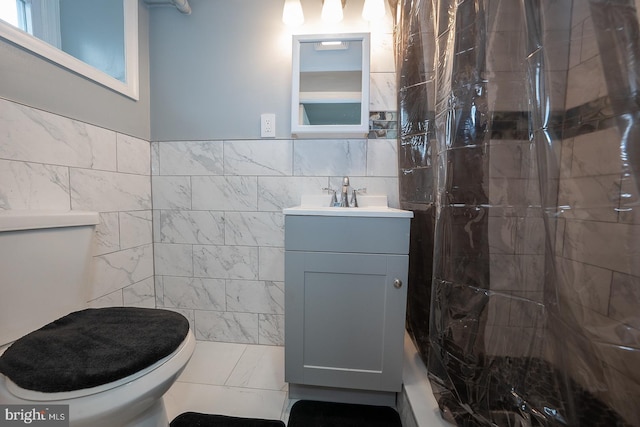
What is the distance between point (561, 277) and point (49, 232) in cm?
146

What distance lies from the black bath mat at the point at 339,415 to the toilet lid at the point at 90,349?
22.8 inches

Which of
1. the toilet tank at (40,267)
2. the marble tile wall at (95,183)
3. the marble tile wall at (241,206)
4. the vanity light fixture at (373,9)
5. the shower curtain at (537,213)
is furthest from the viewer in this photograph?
the marble tile wall at (241,206)

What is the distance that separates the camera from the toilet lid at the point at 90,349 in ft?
1.61

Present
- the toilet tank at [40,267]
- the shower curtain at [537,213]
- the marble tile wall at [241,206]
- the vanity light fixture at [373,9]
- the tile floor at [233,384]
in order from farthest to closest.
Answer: the marble tile wall at [241,206]
the vanity light fixture at [373,9]
the tile floor at [233,384]
the toilet tank at [40,267]
the shower curtain at [537,213]

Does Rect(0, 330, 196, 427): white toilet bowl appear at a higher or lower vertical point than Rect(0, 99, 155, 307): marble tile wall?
lower

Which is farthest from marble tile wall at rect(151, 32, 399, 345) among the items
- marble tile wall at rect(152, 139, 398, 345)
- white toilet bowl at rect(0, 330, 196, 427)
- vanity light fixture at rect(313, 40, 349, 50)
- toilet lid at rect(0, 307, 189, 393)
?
white toilet bowl at rect(0, 330, 196, 427)

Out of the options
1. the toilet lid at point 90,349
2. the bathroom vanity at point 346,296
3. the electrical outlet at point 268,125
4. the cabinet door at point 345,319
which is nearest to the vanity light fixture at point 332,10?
the electrical outlet at point 268,125

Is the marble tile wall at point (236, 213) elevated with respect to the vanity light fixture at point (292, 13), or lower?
lower

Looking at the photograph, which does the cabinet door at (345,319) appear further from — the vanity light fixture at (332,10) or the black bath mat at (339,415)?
the vanity light fixture at (332,10)

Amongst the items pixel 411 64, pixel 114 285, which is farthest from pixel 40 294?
pixel 411 64

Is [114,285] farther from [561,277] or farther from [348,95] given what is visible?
[561,277]

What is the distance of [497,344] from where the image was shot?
2.11 ft

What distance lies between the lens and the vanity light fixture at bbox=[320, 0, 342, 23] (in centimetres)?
108

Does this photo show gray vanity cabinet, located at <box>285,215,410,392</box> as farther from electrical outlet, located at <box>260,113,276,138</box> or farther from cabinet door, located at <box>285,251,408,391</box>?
electrical outlet, located at <box>260,113,276,138</box>
